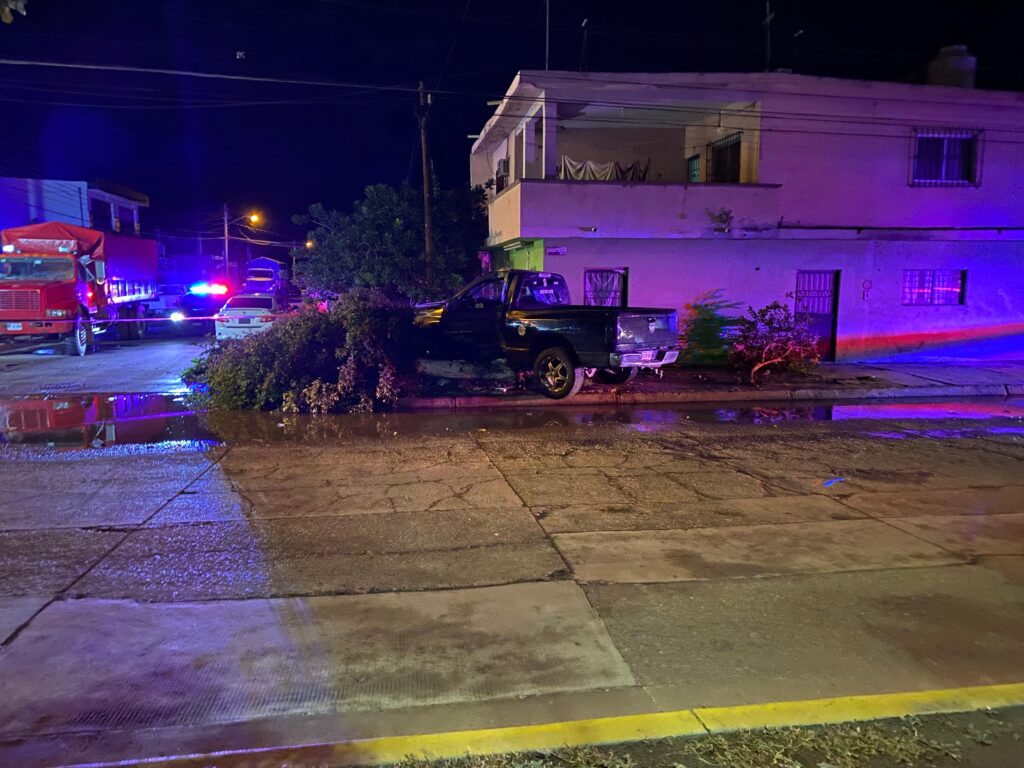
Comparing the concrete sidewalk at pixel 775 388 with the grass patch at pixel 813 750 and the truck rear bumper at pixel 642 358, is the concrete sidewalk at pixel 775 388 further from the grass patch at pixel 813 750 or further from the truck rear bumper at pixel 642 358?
the grass patch at pixel 813 750

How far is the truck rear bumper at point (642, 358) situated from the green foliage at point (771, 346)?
3114mm

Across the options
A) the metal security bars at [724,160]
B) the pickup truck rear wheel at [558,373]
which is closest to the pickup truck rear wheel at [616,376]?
the pickup truck rear wheel at [558,373]

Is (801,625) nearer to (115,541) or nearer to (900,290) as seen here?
(115,541)

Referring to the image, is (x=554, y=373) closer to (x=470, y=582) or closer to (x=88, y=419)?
(x=88, y=419)

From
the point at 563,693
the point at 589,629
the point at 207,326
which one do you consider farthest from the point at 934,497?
the point at 207,326

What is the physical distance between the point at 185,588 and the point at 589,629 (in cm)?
286

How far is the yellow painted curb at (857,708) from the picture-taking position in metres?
3.55

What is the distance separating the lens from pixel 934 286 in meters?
19.1

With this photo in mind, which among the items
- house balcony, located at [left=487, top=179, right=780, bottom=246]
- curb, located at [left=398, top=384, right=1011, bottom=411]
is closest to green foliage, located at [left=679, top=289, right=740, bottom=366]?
house balcony, located at [left=487, top=179, right=780, bottom=246]

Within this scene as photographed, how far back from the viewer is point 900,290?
61.9ft

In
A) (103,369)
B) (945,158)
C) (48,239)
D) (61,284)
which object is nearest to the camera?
(103,369)

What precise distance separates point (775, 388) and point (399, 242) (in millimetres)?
12345

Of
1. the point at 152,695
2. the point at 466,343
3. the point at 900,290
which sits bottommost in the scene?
the point at 152,695

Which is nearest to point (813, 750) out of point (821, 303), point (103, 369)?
point (821, 303)
